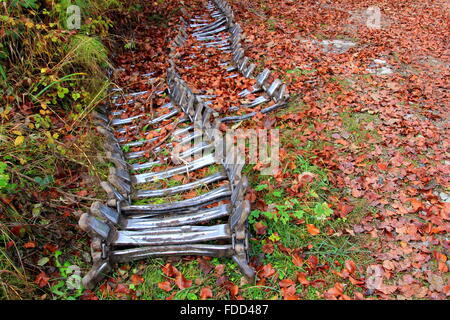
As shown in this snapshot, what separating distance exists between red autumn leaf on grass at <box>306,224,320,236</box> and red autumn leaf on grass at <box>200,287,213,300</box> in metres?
1.35

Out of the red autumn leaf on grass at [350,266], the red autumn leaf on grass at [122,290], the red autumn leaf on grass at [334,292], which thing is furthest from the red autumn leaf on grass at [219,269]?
the red autumn leaf on grass at [350,266]

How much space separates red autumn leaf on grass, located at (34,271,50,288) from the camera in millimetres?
3164

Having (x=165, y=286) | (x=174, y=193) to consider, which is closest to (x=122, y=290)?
(x=165, y=286)

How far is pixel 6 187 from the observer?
11.8 ft

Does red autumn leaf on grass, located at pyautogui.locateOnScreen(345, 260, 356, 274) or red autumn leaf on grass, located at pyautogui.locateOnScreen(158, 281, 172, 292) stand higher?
red autumn leaf on grass, located at pyautogui.locateOnScreen(158, 281, 172, 292)

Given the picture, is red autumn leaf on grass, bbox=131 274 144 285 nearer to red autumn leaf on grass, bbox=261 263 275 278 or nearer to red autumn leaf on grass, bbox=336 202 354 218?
red autumn leaf on grass, bbox=261 263 275 278

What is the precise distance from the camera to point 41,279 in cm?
320

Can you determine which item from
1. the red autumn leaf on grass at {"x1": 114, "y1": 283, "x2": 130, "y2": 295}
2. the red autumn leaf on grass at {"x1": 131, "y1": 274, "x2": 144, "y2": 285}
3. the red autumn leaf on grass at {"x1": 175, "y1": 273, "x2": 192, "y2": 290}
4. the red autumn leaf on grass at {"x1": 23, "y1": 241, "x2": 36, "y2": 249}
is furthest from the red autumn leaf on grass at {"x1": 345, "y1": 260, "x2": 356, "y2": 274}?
the red autumn leaf on grass at {"x1": 23, "y1": 241, "x2": 36, "y2": 249}

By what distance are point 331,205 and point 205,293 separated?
A: 1907mm

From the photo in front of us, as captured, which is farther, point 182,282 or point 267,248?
point 267,248

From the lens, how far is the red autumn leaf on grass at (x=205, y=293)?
→ 310cm

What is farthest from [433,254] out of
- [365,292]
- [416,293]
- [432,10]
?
[432,10]

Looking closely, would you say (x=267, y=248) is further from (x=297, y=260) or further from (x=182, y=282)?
(x=182, y=282)

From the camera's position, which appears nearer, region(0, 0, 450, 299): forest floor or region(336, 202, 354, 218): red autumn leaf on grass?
region(0, 0, 450, 299): forest floor
